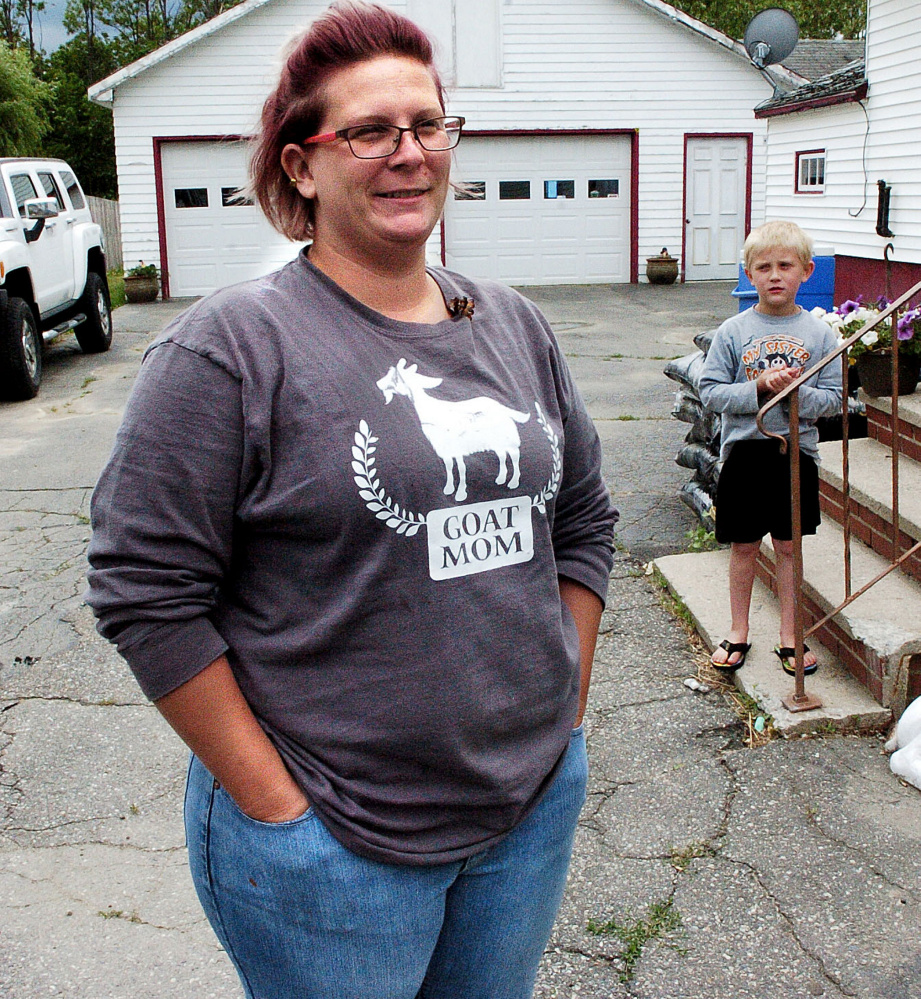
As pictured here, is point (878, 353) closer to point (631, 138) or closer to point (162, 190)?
point (631, 138)

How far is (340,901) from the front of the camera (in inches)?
54.4

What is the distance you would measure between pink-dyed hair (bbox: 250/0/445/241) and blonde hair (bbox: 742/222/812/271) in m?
2.55

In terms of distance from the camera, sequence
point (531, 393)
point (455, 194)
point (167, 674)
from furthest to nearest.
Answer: point (455, 194) < point (531, 393) < point (167, 674)

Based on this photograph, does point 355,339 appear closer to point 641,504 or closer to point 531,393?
point 531,393

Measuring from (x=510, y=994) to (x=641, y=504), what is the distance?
16.2 feet

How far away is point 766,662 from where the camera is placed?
13.4 ft

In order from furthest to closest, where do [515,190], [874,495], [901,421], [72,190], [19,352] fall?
[515,190], [72,190], [19,352], [901,421], [874,495]

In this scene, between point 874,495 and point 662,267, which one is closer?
point 874,495

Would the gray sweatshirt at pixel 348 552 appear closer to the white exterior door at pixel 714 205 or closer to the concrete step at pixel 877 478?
the concrete step at pixel 877 478

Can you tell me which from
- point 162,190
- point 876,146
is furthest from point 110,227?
point 876,146

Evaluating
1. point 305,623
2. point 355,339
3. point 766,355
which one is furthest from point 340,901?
point 766,355

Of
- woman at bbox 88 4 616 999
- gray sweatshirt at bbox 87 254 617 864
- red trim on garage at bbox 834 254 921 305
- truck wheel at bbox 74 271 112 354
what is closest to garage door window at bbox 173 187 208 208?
truck wheel at bbox 74 271 112 354

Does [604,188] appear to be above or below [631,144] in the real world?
below

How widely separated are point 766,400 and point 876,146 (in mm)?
8471
